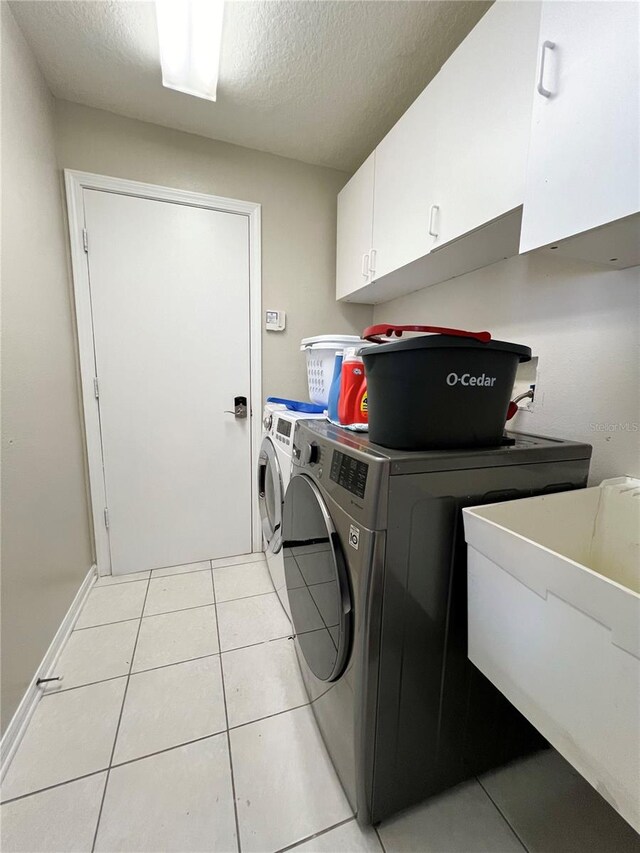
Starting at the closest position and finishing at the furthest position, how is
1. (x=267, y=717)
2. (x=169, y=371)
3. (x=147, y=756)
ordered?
(x=147, y=756) → (x=267, y=717) → (x=169, y=371)

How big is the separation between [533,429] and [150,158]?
230cm

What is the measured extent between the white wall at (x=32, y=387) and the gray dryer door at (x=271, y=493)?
93 cm

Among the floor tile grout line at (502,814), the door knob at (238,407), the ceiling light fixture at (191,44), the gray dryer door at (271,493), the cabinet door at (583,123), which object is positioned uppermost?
the ceiling light fixture at (191,44)

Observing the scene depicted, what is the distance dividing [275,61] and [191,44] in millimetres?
333

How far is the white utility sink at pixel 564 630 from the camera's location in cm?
48

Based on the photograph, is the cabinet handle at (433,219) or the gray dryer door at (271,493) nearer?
the cabinet handle at (433,219)

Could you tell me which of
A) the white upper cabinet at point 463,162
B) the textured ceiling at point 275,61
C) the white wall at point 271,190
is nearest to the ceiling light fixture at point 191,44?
the textured ceiling at point 275,61

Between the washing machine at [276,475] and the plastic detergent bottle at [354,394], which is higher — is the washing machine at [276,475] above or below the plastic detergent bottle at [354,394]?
below

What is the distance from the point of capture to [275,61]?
139 cm

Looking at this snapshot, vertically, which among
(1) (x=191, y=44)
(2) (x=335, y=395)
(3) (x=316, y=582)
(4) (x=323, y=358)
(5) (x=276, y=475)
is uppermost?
(1) (x=191, y=44)

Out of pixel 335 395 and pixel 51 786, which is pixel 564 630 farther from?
pixel 51 786

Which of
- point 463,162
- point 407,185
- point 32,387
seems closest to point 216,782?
point 32,387

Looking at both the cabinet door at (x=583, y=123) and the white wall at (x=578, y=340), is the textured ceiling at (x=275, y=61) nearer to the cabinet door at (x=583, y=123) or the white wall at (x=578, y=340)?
the cabinet door at (x=583, y=123)

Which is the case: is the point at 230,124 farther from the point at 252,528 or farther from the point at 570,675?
the point at 570,675
